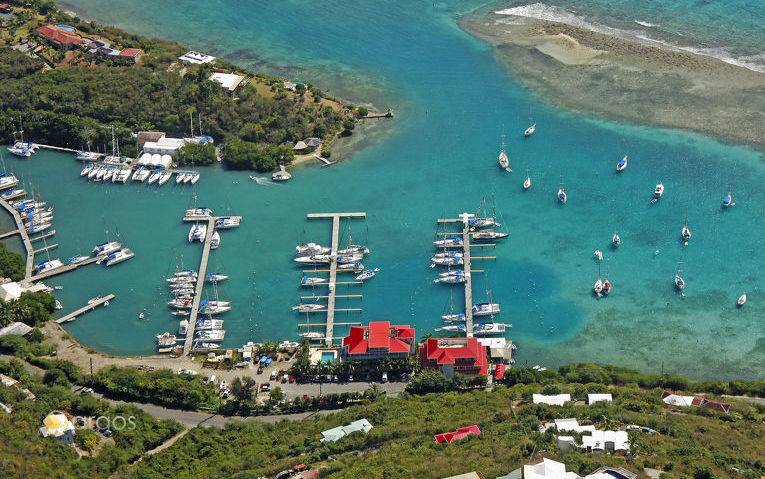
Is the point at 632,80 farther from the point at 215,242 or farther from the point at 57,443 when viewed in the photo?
the point at 57,443

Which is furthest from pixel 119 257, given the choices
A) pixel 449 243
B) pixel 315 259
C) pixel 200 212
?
pixel 449 243

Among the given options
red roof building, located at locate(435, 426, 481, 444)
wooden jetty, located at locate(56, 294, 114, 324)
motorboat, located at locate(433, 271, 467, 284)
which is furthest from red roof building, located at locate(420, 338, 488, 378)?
wooden jetty, located at locate(56, 294, 114, 324)

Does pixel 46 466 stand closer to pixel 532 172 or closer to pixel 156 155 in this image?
pixel 156 155

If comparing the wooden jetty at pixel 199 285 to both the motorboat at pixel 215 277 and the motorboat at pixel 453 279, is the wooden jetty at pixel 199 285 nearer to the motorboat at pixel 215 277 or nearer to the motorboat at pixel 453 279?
the motorboat at pixel 215 277

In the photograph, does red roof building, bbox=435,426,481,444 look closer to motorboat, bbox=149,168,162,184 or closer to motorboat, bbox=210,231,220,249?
motorboat, bbox=210,231,220,249

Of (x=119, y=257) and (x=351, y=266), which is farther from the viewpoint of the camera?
(x=119, y=257)

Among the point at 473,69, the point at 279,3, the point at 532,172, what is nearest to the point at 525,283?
the point at 532,172

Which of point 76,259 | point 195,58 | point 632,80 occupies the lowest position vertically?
point 76,259
